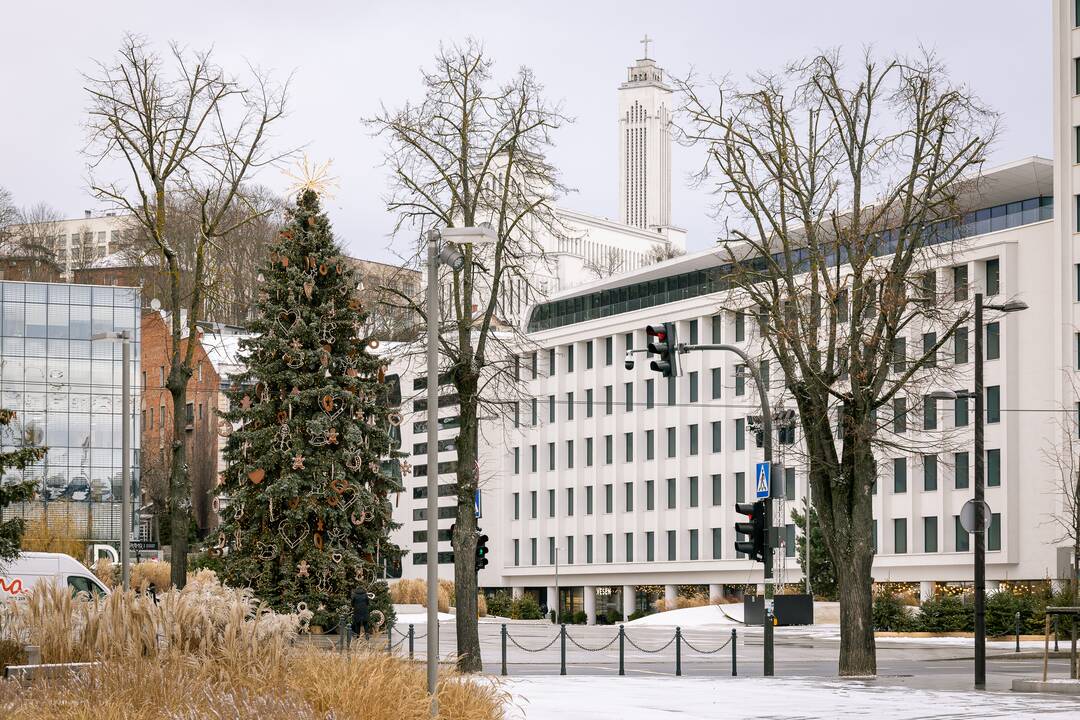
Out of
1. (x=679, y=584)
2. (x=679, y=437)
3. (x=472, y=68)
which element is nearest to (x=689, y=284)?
(x=679, y=437)

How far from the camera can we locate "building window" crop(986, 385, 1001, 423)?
70938 millimetres

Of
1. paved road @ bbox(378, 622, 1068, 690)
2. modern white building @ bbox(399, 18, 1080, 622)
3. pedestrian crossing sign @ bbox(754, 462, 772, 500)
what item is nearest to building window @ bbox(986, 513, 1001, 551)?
modern white building @ bbox(399, 18, 1080, 622)

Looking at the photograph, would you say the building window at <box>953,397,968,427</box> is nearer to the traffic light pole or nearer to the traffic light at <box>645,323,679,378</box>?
the traffic light pole

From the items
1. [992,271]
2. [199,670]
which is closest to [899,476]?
[992,271]

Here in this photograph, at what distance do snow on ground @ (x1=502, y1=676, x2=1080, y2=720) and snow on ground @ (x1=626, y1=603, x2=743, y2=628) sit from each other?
41.7 metres

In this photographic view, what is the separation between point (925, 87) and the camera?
28047mm

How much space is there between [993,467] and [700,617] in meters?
15.8

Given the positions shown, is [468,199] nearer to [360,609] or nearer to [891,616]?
[360,609]

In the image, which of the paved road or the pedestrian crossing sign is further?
the paved road

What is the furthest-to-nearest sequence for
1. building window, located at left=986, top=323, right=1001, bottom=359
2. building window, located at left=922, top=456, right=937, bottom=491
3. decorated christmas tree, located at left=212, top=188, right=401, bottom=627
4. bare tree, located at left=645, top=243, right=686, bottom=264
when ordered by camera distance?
bare tree, located at left=645, top=243, right=686, bottom=264
building window, located at left=922, top=456, right=937, bottom=491
building window, located at left=986, top=323, right=1001, bottom=359
decorated christmas tree, located at left=212, top=188, right=401, bottom=627

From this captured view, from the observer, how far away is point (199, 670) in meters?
14.2

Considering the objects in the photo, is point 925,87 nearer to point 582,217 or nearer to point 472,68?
point 472,68

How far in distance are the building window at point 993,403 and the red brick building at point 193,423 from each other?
149 feet

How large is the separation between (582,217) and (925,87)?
12322 cm
